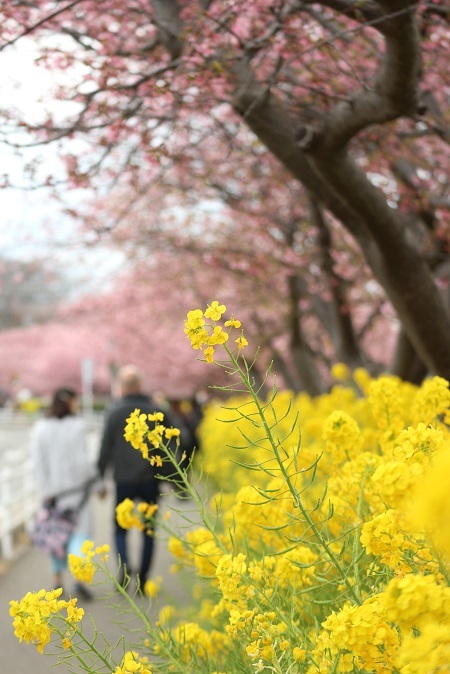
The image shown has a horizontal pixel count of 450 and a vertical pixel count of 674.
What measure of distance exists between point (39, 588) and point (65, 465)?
3.42ft

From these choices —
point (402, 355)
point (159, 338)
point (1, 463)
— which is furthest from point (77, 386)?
point (402, 355)

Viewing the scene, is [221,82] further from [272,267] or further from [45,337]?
[45,337]

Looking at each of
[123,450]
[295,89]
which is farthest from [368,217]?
[123,450]

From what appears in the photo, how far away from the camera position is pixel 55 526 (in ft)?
24.0

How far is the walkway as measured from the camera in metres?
5.25

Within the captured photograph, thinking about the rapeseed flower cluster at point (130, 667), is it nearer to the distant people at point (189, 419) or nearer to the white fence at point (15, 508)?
the white fence at point (15, 508)

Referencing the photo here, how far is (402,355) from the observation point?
8.50 metres

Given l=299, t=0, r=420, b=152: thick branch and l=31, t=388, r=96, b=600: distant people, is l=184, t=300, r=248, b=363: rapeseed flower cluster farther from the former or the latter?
l=31, t=388, r=96, b=600: distant people

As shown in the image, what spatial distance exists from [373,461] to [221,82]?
268 cm

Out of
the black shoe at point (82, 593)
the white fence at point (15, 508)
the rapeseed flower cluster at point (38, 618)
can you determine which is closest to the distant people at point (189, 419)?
the white fence at point (15, 508)

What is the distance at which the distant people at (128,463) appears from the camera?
7.08 metres

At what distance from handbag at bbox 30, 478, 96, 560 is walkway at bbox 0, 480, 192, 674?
0.38m

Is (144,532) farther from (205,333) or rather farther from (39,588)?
(205,333)

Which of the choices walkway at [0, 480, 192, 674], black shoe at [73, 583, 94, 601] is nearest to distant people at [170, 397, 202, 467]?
walkway at [0, 480, 192, 674]
